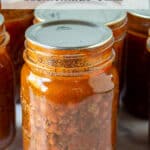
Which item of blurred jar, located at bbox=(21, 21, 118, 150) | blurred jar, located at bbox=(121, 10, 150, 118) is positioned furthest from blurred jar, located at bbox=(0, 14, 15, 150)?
blurred jar, located at bbox=(121, 10, 150, 118)

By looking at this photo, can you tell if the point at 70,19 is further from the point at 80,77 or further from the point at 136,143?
the point at 136,143

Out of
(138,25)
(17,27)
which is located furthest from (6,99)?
(138,25)

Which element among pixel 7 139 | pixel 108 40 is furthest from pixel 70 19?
pixel 7 139

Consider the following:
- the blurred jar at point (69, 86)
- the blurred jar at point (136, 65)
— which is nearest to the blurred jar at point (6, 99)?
the blurred jar at point (69, 86)

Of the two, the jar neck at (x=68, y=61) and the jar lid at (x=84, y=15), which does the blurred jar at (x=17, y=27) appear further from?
the jar neck at (x=68, y=61)

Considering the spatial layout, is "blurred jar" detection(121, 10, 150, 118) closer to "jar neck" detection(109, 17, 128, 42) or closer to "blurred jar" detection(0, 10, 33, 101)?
"jar neck" detection(109, 17, 128, 42)

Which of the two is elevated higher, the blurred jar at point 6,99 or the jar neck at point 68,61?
the jar neck at point 68,61
